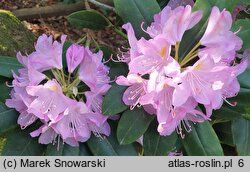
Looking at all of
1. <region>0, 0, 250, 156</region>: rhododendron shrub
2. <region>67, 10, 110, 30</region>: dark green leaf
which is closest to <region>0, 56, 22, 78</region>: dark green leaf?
<region>0, 0, 250, 156</region>: rhododendron shrub

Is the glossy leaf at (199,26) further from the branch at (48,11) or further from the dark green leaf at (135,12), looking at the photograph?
the branch at (48,11)

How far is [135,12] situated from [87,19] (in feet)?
1.14

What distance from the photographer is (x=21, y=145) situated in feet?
4.45

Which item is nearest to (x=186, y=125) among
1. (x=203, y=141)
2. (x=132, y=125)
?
(x=203, y=141)

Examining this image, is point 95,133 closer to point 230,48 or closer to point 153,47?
point 153,47

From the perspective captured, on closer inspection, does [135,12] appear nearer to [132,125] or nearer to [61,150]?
[132,125]

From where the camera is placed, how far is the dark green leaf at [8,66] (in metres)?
1.38

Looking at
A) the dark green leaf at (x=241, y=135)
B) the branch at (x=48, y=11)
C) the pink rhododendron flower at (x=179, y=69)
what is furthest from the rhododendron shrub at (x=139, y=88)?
the branch at (x=48, y=11)

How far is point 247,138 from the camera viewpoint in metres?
1.52

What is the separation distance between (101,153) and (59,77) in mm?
244

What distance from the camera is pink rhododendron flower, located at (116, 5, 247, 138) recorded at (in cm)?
112

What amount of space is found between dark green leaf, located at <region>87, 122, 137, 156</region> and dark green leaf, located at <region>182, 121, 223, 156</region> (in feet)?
0.56

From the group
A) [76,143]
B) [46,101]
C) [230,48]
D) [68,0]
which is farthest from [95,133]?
[68,0]

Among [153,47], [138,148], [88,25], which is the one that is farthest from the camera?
[88,25]
